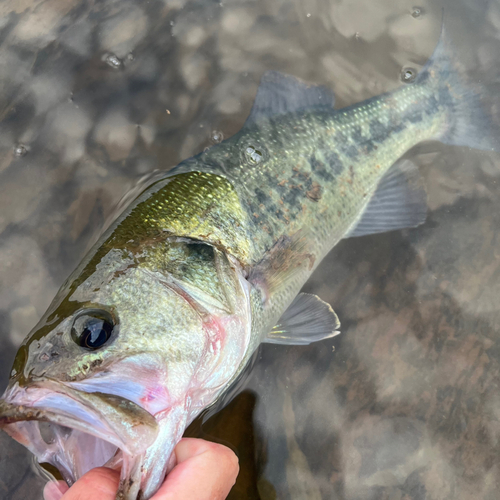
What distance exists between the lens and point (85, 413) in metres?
1.32

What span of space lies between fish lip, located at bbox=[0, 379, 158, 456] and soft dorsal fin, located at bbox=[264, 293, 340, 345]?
1.19 meters

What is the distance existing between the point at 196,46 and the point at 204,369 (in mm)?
2806

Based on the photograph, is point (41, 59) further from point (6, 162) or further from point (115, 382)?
point (115, 382)

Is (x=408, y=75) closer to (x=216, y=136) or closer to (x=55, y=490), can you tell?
(x=216, y=136)

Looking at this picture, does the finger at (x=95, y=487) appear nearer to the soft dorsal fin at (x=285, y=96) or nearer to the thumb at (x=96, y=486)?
the thumb at (x=96, y=486)

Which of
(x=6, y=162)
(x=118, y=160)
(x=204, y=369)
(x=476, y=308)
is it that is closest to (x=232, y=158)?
(x=118, y=160)

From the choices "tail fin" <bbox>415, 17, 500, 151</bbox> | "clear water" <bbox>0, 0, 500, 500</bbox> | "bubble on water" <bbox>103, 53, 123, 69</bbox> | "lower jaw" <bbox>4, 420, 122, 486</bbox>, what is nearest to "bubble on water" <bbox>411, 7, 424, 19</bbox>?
"clear water" <bbox>0, 0, 500, 500</bbox>

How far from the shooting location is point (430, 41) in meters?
3.50

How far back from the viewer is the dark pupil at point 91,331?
1515 mm

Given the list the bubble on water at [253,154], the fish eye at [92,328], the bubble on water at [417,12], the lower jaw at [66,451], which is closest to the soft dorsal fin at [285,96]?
the bubble on water at [253,154]

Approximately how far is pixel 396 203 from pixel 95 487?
102 inches

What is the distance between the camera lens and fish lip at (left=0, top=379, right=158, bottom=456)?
51.8 inches

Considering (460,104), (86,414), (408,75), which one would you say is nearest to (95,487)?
(86,414)

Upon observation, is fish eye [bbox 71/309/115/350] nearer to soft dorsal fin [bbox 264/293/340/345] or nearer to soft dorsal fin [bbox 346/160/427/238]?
soft dorsal fin [bbox 264/293/340/345]
